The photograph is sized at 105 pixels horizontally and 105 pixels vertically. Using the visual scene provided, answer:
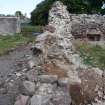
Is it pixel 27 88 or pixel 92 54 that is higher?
pixel 27 88

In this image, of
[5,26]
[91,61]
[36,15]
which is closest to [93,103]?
[91,61]

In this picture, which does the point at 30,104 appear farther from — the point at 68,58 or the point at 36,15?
the point at 36,15

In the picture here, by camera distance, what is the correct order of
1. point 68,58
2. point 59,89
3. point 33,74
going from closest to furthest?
1. point 59,89
2. point 33,74
3. point 68,58

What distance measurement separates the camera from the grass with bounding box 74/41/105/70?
871 cm

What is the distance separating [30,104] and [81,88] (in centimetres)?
117

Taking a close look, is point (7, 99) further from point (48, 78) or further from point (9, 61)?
point (9, 61)

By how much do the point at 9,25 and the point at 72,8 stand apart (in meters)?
9.87

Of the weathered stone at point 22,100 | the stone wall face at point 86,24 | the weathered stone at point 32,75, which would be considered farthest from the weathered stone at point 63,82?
the stone wall face at point 86,24

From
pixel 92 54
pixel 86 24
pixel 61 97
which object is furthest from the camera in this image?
pixel 86 24

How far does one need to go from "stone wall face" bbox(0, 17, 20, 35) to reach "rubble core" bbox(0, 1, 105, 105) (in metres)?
12.8

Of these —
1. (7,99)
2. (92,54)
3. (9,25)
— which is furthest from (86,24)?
(9,25)

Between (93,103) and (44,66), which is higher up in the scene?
(44,66)

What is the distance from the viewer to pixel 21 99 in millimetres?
6012

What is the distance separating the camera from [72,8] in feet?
101
